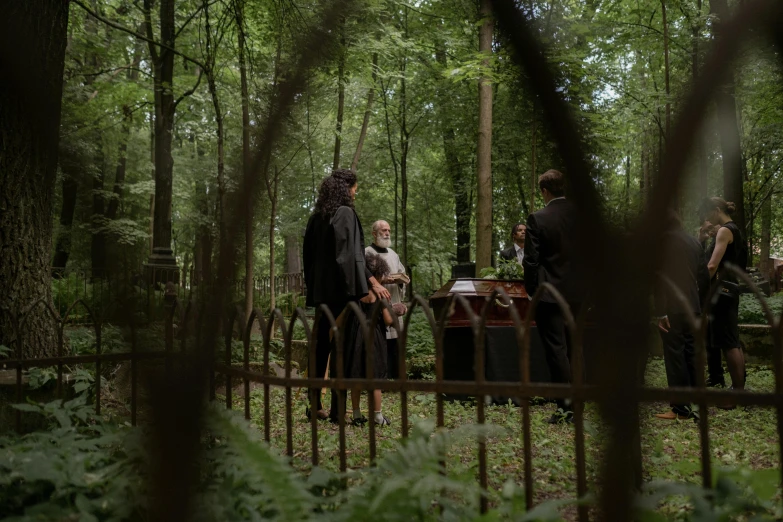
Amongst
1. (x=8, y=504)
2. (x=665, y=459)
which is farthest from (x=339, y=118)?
(x=8, y=504)

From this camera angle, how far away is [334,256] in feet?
14.6

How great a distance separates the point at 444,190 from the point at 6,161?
15959 mm

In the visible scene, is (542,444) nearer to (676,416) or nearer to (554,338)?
(554,338)

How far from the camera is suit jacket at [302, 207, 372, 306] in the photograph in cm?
433

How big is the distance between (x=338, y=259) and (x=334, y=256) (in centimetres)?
14

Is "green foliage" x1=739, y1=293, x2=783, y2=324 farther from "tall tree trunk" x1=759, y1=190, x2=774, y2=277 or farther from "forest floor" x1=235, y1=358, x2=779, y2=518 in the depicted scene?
"tall tree trunk" x1=759, y1=190, x2=774, y2=277

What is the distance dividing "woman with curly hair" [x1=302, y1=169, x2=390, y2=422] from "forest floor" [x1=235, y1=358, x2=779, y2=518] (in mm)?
446

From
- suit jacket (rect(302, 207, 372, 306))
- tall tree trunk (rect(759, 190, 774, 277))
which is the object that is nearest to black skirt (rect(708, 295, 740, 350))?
suit jacket (rect(302, 207, 372, 306))

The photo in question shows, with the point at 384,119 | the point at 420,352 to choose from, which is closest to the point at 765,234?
the point at 384,119

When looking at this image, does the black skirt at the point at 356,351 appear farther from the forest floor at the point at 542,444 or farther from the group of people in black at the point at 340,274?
the forest floor at the point at 542,444

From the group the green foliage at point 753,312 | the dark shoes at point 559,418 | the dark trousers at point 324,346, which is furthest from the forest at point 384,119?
the green foliage at point 753,312

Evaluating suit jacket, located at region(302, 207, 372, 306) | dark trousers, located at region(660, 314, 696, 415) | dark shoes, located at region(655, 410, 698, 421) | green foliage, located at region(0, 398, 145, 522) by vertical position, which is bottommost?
dark shoes, located at region(655, 410, 698, 421)

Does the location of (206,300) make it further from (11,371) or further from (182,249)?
(11,371)

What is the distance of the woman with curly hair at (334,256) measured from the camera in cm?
433
